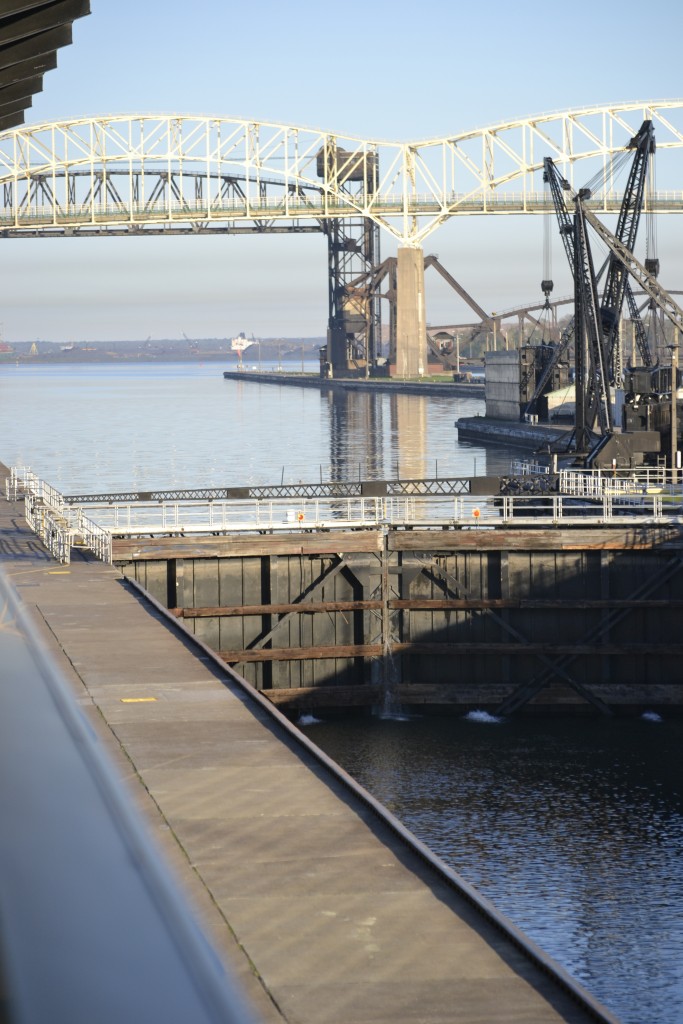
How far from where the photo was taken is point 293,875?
14.3 metres

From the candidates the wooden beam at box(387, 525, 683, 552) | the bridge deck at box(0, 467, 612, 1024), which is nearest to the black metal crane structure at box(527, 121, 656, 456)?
the wooden beam at box(387, 525, 683, 552)

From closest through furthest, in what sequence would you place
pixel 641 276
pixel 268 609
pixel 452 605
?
1. pixel 268 609
2. pixel 452 605
3. pixel 641 276

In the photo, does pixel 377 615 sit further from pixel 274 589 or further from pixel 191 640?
pixel 191 640

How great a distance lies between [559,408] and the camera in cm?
13762

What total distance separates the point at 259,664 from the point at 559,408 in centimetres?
10282

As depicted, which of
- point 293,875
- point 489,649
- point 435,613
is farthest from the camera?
point 435,613

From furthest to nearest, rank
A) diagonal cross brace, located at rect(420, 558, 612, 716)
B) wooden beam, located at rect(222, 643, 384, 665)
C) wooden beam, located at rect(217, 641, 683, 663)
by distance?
diagonal cross brace, located at rect(420, 558, 612, 716) < wooden beam, located at rect(217, 641, 683, 663) < wooden beam, located at rect(222, 643, 384, 665)

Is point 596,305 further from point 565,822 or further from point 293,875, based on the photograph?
point 293,875

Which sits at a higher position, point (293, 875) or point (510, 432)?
point (510, 432)

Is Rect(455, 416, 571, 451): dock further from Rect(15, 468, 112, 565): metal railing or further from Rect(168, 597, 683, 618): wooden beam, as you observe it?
Rect(168, 597, 683, 618): wooden beam

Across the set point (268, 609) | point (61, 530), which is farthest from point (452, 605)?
point (61, 530)

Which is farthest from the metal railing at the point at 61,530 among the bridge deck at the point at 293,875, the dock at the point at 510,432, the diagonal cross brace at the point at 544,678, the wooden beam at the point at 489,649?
the dock at the point at 510,432

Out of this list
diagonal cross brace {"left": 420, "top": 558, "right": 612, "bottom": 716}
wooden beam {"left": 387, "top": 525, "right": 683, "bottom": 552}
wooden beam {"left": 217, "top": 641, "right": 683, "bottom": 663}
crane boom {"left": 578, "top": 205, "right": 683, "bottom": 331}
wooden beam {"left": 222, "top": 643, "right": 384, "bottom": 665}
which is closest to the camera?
wooden beam {"left": 222, "top": 643, "right": 384, "bottom": 665}

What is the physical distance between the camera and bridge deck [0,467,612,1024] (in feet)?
37.8
